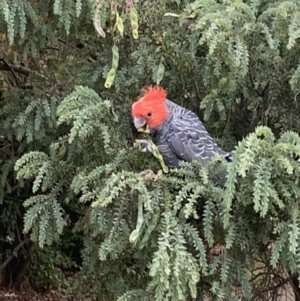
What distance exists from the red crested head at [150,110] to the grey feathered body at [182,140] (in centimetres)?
2

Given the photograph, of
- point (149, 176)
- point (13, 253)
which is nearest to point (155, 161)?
point (149, 176)

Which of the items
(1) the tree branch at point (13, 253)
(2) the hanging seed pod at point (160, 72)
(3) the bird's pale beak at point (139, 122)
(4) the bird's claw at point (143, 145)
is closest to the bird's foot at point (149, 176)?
(4) the bird's claw at point (143, 145)

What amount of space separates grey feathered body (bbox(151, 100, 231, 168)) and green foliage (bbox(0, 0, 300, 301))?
0.06 metres

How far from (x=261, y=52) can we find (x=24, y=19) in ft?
2.54

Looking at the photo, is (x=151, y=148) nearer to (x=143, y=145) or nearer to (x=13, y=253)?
(x=143, y=145)

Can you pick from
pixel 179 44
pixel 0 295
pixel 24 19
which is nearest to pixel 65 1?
pixel 24 19

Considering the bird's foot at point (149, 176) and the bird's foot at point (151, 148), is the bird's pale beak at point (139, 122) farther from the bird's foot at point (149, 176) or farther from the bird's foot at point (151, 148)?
the bird's foot at point (149, 176)

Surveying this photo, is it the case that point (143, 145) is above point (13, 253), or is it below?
above

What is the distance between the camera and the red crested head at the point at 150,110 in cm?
189

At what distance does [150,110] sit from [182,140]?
12 centimetres

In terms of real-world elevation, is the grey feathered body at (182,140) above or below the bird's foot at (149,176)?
above

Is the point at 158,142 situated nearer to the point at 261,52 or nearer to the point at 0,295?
A: the point at 261,52

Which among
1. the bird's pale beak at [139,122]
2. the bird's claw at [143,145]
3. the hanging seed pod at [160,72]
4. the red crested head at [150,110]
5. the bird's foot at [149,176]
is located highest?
the hanging seed pod at [160,72]

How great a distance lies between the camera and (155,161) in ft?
6.12
